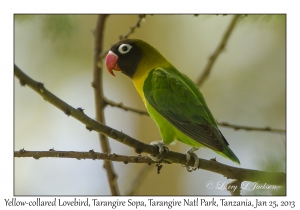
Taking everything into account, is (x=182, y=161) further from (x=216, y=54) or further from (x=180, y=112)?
(x=216, y=54)

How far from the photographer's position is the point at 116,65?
3.66 metres

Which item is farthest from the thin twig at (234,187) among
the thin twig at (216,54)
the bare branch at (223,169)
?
the thin twig at (216,54)

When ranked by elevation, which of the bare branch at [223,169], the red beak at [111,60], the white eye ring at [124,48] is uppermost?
the white eye ring at [124,48]

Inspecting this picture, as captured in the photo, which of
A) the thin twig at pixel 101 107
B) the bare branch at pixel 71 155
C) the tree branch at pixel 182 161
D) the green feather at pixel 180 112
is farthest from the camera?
the thin twig at pixel 101 107

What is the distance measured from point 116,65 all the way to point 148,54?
1.18 ft

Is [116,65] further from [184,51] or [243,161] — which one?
[243,161]

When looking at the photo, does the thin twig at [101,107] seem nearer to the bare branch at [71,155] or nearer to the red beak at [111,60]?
the red beak at [111,60]

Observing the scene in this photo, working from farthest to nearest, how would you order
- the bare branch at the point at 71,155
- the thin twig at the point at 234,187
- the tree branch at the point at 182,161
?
the thin twig at the point at 234,187
the bare branch at the point at 71,155
the tree branch at the point at 182,161

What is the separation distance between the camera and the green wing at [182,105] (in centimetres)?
303

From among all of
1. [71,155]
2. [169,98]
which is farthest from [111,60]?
[71,155]

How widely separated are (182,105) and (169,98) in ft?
0.46

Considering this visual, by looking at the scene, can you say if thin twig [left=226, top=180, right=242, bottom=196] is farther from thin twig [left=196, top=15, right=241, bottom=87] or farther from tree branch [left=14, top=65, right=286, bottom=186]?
thin twig [left=196, top=15, right=241, bottom=87]

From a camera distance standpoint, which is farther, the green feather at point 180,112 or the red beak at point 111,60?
the red beak at point 111,60

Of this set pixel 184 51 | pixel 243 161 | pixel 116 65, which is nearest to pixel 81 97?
pixel 116 65
